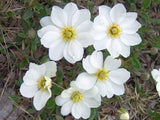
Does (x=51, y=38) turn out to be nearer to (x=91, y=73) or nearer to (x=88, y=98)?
(x=91, y=73)

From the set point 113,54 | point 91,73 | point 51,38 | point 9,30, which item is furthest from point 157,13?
point 9,30

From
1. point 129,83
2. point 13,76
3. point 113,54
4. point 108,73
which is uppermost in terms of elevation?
point 113,54

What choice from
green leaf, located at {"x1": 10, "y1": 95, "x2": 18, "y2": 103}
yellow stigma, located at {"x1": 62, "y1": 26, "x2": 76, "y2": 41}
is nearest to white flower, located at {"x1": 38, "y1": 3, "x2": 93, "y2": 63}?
yellow stigma, located at {"x1": 62, "y1": 26, "x2": 76, "y2": 41}

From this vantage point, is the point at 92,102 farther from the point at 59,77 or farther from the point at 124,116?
the point at 59,77

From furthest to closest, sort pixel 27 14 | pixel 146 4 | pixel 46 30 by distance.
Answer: pixel 146 4 < pixel 27 14 < pixel 46 30

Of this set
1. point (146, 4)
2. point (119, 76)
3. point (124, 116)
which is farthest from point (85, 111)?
point (146, 4)
